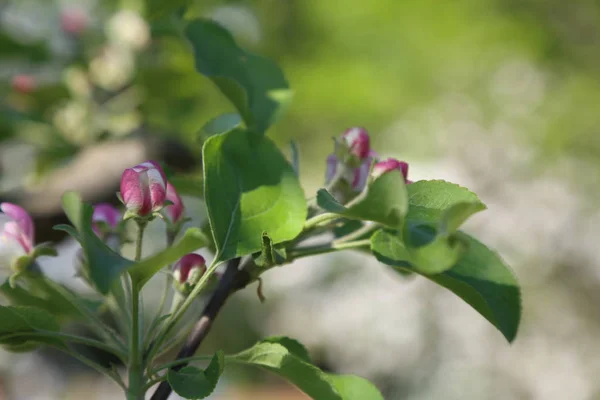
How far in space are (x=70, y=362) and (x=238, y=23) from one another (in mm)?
1461

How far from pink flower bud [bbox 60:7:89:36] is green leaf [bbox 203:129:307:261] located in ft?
3.43

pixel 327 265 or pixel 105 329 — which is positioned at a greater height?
pixel 105 329

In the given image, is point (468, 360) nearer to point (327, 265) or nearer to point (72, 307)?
point (327, 265)

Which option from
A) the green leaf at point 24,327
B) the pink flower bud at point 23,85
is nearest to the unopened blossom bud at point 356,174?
the green leaf at point 24,327

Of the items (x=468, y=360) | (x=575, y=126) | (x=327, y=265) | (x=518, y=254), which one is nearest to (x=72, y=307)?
(x=468, y=360)

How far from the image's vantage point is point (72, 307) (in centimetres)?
50

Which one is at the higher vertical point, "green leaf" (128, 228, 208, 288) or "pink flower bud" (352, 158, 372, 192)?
"green leaf" (128, 228, 208, 288)

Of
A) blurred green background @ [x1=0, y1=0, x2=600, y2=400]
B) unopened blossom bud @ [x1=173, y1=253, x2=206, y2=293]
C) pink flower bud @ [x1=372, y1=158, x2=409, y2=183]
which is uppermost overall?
pink flower bud @ [x1=372, y1=158, x2=409, y2=183]

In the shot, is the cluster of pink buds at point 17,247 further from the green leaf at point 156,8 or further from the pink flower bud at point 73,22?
the pink flower bud at point 73,22

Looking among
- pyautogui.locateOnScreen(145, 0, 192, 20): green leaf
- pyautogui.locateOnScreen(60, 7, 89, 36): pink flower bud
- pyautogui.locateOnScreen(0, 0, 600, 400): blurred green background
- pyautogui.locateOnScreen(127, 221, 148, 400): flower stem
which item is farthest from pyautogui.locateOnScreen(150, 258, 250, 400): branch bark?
pyautogui.locateOnScreen(60, 7, 89, 36): pink flower bud

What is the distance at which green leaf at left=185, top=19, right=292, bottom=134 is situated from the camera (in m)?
0.54

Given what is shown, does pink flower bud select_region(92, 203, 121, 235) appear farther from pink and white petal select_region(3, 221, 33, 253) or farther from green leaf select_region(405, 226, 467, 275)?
green leaf select_region(405, 226, 467, 275)

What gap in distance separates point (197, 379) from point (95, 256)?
0.42 feet

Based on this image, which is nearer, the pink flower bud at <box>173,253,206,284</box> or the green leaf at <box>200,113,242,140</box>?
the pink flower bud at <box>173,253,206,284</box>
